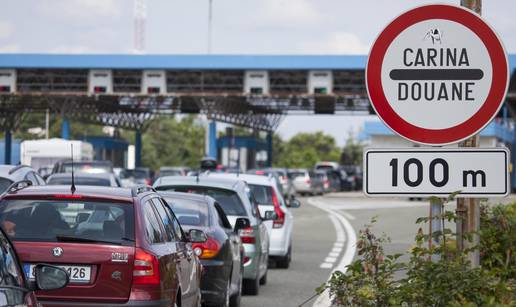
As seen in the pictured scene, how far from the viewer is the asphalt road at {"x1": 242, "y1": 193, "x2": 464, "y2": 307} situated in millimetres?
15492

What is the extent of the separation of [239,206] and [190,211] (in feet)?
8.83

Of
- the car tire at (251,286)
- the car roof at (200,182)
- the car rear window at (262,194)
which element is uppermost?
the car roof at (200,182)

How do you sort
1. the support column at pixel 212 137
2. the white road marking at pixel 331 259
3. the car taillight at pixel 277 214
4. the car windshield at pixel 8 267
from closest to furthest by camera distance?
1. the car windshield at pixel 8 267
2. the car taillight at pixel 277 214
3. the white road marking at pixel 331 259
4. the support column at pixel 212 137

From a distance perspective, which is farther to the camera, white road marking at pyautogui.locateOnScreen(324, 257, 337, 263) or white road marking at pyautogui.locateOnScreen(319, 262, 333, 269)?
white road marking at pyautogui.locateOnScreen(324, 257, 337, 263)

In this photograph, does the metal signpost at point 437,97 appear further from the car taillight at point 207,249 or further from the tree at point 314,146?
the tree at point 314,146

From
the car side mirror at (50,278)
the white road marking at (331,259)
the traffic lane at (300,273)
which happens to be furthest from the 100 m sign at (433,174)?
the white road marking at (331,259)

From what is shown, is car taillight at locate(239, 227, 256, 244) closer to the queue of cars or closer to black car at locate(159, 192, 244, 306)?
black car at locate(159, 192, 244, 306)

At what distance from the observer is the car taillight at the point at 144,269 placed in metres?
8.38

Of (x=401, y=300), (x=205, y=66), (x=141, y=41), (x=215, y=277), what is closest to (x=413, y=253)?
(x=401, y=300)

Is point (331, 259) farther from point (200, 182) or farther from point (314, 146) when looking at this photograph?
point (314, 146)

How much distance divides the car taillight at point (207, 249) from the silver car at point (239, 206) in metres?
2.48

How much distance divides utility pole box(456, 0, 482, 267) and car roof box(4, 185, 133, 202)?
3089mm

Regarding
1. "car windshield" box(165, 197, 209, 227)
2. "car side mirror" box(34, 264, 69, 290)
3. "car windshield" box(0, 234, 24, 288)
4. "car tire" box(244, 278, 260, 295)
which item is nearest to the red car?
"car side mirror" box(34, 264, 69, 290)

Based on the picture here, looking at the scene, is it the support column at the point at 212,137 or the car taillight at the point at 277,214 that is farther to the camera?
the support column at the point at 212,137
